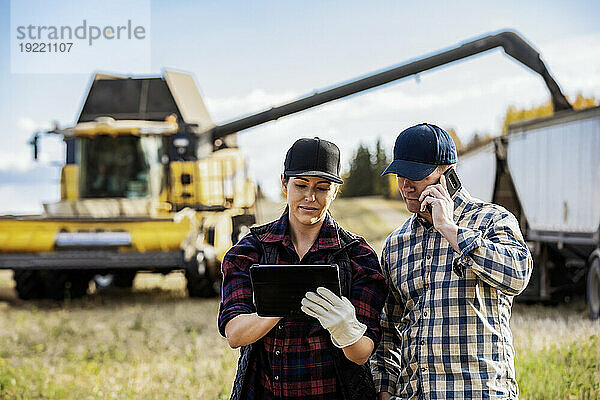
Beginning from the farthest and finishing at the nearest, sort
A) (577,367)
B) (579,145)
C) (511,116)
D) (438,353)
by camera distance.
Result: (511,116)
(579,145)
(577,367)
(438,353)

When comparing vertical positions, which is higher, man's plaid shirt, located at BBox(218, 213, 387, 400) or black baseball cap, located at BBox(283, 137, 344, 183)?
black baseball cap, located at BBox(283, 137, 344, 183)

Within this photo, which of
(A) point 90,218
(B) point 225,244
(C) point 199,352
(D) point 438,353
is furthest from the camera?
(B) point 225,244

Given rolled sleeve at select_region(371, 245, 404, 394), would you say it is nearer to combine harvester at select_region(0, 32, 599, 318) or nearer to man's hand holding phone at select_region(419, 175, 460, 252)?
man's hand holding phone at select_region(419, 175, 460, 252)

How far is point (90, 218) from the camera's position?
1209cm

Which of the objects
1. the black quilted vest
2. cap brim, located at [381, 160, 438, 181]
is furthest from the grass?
cap brim, located at [381, 160, 438, 181]

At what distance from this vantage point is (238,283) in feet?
9.86

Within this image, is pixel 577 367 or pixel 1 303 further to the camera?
pixel 1 303

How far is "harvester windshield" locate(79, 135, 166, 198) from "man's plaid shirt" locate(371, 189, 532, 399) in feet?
35.3

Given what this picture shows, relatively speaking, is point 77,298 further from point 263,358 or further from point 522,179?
point 263,358

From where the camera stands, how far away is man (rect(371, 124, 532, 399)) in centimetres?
278

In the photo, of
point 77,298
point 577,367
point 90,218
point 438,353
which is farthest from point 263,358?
point 77,298

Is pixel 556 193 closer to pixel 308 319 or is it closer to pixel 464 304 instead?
pixel 464 304

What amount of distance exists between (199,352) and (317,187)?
5484 millimetres

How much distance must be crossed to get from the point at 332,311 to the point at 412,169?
0.67 meters
